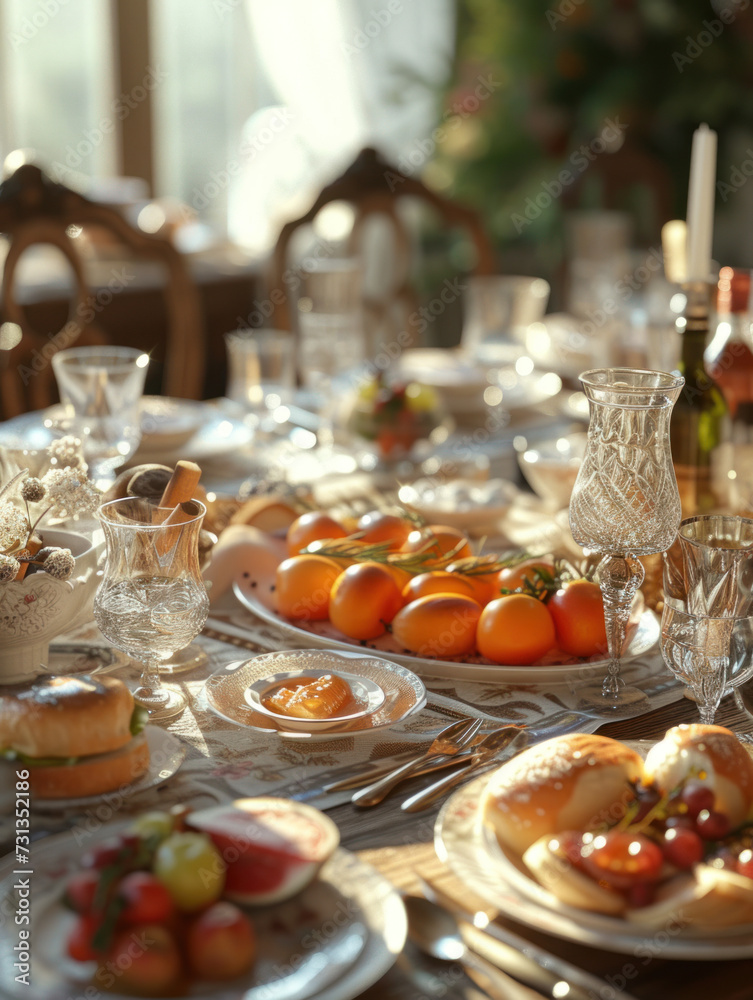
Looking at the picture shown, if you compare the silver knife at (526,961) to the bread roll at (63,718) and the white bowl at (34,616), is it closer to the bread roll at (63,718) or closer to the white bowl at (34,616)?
the bread roll at (63,718)

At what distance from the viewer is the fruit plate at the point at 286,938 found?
1.82 ft

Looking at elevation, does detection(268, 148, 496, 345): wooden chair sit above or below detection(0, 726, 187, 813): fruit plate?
above

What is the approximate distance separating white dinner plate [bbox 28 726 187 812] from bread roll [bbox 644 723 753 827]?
1.08ft

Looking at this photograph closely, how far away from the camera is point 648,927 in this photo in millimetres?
600

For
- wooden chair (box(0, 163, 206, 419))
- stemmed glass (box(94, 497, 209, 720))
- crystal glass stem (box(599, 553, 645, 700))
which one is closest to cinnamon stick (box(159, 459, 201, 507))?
stemmed glass (box(94, 497, 209, 720))

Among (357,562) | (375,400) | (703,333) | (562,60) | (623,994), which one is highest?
(562,60)

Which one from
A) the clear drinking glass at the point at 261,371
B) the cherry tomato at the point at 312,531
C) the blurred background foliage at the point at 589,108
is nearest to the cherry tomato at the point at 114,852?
the cherry tomato at the point at 312,531

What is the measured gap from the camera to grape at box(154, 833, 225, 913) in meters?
0.57

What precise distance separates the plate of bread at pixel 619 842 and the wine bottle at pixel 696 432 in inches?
23.8

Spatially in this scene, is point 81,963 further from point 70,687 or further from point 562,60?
point 562,60

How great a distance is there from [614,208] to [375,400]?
2384 mm

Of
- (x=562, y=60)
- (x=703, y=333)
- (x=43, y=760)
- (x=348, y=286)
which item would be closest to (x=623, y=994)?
(x=43, y=760)

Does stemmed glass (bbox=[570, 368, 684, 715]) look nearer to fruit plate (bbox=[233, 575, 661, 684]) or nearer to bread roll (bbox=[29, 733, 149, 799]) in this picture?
fruit plate (bbox=[233, 575, 661, 684])

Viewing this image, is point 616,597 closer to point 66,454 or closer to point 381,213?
point 66,454
